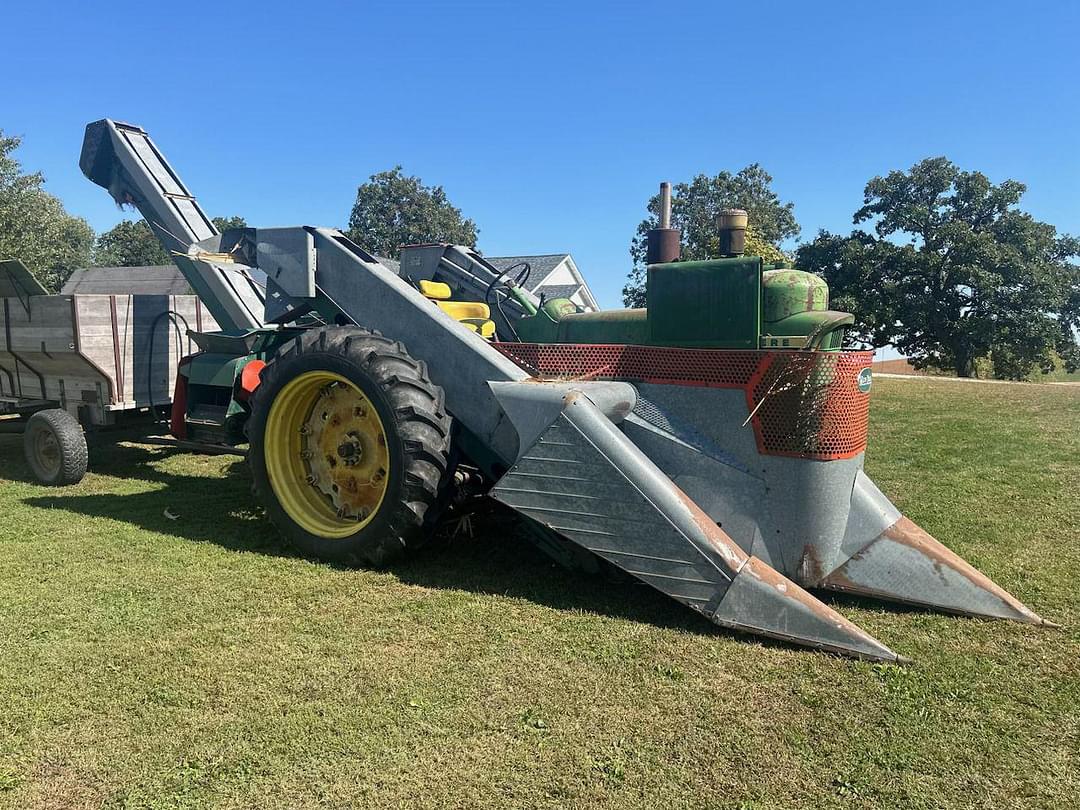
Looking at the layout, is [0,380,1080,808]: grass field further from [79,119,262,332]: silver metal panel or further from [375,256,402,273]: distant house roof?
[375,256,402,273]: distant house roof

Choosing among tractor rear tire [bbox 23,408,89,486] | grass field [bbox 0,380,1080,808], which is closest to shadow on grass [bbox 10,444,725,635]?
grass field [bbox 0,380,1080,808]

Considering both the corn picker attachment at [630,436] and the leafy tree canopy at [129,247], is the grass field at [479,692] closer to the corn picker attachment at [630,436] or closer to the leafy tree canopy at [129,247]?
the corn picker attachment at [630,436]

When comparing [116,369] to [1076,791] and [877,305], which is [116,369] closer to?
[1076,791]

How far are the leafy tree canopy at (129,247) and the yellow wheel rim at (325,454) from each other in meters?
66.0

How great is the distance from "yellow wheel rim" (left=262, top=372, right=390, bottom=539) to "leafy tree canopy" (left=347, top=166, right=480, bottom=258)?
1702 inches

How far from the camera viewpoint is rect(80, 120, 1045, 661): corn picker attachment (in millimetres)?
3859

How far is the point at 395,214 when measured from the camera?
4794 cm

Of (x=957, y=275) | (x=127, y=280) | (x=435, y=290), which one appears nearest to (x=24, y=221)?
(x=127, y=280)

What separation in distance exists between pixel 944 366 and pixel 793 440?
28.7 meters

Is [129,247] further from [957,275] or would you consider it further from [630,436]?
[630,436]

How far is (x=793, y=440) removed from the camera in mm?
4027

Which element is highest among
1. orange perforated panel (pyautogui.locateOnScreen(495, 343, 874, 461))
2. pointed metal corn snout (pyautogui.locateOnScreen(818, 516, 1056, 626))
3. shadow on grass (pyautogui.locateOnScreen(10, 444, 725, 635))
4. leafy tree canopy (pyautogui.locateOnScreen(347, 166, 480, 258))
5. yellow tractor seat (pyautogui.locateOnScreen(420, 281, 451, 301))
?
leafy tree canopy (pyautogui.locateOnScreen(347, 166, 480, 258))

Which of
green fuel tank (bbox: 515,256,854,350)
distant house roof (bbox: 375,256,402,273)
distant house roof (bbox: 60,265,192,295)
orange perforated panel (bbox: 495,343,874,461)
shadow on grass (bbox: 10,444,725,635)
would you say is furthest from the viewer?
distant house roof (bbox: 60,265,192,295)

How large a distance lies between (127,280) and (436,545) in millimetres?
32378
